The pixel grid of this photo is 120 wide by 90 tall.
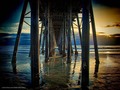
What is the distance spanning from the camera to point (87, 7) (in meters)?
4.99

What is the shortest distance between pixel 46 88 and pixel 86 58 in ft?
4.19

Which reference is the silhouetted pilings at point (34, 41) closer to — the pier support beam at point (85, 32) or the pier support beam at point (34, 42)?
the pier support beam at point (34, 42)

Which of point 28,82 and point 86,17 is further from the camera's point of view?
point 28,82

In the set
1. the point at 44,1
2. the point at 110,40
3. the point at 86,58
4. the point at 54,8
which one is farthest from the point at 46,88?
the point at 110,40

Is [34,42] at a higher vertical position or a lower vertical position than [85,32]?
lower

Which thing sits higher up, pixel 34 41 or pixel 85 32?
pixel 85 32

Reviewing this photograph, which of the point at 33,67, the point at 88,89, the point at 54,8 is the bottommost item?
the point at 88,89

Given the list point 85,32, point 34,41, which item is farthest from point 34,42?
point 85,32

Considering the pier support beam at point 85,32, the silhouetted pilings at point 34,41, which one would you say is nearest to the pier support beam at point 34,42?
the silhouetted pilings at point 34,41

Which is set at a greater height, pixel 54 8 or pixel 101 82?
pixel 54 8

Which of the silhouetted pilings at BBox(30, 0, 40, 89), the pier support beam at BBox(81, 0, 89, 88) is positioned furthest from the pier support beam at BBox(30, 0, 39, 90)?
the pier support beam at BBox(81, 0, 89, 88)

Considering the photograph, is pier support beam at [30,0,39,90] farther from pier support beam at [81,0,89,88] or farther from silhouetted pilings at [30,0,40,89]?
pier support beam at [81,0,89,88]

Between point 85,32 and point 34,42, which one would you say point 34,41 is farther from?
point 85,32

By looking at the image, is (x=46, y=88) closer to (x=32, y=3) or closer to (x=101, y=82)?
(x=101, y=82)
